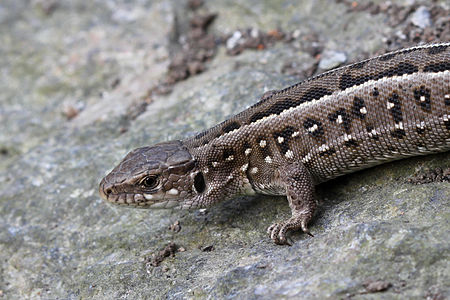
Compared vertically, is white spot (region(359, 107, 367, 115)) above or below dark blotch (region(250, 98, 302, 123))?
below

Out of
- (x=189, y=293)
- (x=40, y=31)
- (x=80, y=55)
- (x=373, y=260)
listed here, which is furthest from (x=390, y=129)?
(x=40, y=31)

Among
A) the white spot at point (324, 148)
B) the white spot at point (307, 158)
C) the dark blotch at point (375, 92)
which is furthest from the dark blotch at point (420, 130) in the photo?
the white spot at point (307, 158)

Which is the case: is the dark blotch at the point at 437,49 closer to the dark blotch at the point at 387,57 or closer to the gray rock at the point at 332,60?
the dark blotch at the point at 387,57

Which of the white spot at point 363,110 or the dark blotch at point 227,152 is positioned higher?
the white spot at point 363,110

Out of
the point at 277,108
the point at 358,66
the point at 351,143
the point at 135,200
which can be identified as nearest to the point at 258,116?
the point at 277,108

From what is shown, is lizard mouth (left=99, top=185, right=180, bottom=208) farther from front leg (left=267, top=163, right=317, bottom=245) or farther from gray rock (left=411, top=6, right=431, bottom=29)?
gray rock (left=411, top=6, right=431, bottom=29)

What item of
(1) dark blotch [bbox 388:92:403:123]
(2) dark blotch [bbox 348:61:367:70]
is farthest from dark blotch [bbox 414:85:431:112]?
(2) dark blotch [bbox 348:61:367:70]
